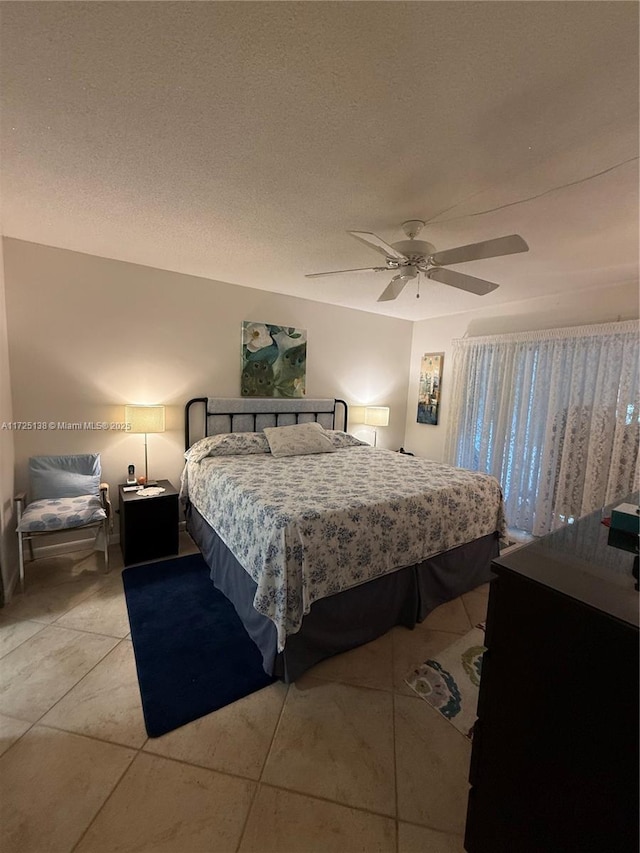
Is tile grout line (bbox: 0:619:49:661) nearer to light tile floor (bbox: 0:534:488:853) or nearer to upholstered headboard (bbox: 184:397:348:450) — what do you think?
light tile floor (bbox: 0:534:488:853)

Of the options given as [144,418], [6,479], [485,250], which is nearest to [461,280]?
[485,250]

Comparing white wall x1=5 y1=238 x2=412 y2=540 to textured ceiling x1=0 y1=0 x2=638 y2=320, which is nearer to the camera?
textured ceiling x1=0 y1=0 x2=638 y2=320

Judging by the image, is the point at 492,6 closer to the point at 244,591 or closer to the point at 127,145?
the point at 127,145

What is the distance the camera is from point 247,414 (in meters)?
3.89

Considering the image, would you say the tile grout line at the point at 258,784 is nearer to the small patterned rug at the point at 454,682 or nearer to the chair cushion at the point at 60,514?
the small patterned rug at the point at 454,682

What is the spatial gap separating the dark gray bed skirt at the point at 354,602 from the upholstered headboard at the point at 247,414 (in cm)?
120

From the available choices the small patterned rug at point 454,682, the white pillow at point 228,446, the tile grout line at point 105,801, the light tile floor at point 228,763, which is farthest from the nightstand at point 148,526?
the small patterned rug at point 454,682

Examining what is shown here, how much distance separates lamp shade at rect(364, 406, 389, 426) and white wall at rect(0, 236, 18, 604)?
3552 mm

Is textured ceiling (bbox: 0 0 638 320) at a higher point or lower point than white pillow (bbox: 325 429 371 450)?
higher

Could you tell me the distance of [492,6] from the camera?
0.97 m

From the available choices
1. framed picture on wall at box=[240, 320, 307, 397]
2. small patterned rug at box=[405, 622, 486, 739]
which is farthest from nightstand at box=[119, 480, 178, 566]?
small patterned rug at box=[405, 622, 486, 739]

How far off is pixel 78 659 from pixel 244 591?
0.92m

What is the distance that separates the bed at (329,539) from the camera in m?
1.81

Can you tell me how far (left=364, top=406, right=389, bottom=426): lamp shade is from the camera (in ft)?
15.0
